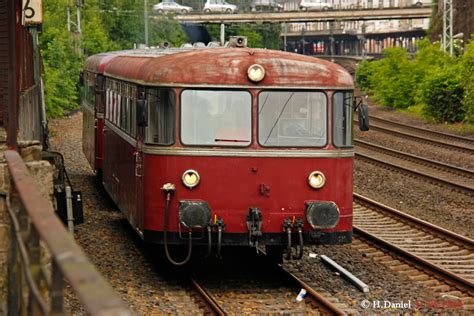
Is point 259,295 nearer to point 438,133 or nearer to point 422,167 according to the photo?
point 422,167

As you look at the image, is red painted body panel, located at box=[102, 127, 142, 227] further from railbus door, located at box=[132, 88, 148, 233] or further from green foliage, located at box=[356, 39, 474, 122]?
green foliage, located at box=[356, 39, 474, 122]

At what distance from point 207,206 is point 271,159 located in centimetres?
83

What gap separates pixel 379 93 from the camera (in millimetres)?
49625

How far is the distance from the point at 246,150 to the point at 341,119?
1081 millimetres

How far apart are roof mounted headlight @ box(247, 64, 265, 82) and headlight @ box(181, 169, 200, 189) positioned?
1121mm

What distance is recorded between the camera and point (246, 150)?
→ 11.1 m

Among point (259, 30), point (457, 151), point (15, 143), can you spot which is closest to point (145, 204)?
point (15, 143)

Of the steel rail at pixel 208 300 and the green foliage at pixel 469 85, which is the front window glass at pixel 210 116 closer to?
the steel rail at pixel 208 300

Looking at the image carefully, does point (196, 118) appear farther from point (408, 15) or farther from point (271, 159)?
point (408, 15)

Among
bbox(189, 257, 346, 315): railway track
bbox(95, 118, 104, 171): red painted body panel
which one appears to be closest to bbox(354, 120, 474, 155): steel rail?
bbox(95, 118, 104, 171): red painted body panel

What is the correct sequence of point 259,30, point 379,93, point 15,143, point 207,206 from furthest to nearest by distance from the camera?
point 259,30
point 379,93
point 207,206
point 15,143

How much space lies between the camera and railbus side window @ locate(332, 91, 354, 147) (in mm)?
11328

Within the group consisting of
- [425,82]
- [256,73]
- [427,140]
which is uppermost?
[256,73]

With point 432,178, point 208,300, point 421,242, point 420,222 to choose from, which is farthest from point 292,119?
point 432,178
